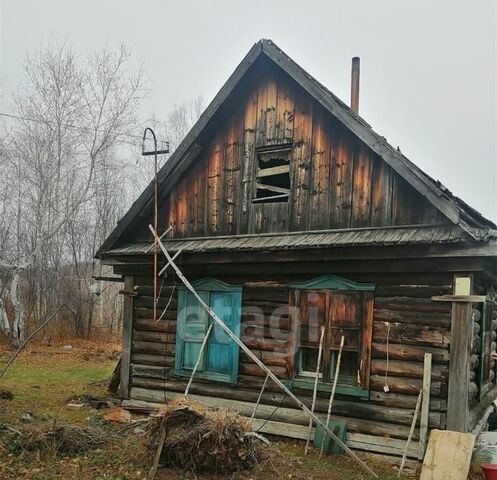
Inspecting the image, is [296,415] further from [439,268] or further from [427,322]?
[439,268]

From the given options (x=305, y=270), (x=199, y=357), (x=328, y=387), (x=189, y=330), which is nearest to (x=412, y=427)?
(x=328, y=387)

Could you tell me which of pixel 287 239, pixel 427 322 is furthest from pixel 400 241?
pixel 287 239

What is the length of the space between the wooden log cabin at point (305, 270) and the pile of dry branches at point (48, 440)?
2.56 m

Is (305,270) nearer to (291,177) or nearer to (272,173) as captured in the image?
(291,177)

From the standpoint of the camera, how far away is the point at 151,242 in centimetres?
1038

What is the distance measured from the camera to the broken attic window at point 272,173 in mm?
9297

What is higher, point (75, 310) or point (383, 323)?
point (383, 323)

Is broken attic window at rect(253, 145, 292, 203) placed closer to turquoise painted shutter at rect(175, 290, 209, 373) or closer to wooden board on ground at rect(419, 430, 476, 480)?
turquoise painted shutter at rect(175, 290, 209, 373)

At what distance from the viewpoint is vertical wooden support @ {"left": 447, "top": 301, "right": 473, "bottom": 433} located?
7.14m

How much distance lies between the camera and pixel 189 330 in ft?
31.6

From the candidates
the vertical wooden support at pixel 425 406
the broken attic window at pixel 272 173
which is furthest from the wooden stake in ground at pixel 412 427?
the broken attic window at pixel 272 173

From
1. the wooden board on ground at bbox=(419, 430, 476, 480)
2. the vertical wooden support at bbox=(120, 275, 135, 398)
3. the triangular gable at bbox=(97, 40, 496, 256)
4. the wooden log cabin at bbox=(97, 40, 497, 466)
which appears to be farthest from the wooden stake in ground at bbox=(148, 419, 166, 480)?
the triangular gable at bbox=(97, 40, 496, 256)

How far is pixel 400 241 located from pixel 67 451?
5.43 meters

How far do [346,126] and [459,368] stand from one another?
396 centimetres
